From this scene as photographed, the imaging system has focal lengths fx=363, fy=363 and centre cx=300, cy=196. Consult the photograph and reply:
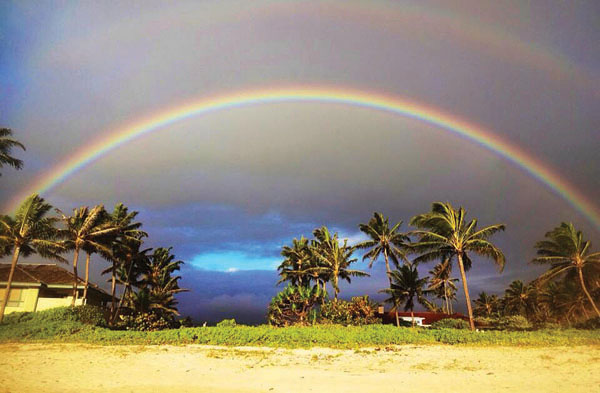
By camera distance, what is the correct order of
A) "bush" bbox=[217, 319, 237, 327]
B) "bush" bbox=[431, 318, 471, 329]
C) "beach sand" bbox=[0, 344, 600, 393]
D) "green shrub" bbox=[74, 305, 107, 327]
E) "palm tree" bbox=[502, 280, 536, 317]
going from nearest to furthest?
"beach sand" bbox=[0, 344, 600, 393] < "green shrub" bbox=[74, 305, 107, 327] < "bush" bbox=[217, 319, 237, 327] < "bush" bbox=[431, 318, 471, 329] < "palm tree" bbox=[502, 280, 536, 317]

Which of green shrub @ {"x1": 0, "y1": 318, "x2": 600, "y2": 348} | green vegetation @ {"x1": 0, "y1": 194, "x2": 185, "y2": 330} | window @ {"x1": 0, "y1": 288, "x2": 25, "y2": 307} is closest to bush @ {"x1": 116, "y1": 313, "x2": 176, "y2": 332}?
green vegetation @ {"x1": 0, "y1": 194, "x2": 185, "y2": 330}

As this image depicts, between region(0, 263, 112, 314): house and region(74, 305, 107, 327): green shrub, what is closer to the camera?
region(74, 305, 107, 327): green shrub

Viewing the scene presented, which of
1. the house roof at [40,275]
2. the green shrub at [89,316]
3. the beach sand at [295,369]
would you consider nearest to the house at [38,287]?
the house roof at [40,275]

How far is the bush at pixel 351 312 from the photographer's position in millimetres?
26609

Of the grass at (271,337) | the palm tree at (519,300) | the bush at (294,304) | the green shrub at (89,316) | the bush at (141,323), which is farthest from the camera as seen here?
the palm tree at (519,300)

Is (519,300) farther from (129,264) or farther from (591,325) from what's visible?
(129,264)

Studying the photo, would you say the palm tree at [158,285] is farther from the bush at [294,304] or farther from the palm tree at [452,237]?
the palm tree at [452,237]

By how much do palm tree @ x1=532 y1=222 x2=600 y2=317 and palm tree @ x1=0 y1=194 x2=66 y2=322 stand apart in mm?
38661

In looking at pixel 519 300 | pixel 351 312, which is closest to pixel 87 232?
pixel 351 312

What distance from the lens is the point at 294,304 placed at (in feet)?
103

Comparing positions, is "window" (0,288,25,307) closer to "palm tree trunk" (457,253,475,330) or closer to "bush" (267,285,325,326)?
"bush" (267,285,325,326)

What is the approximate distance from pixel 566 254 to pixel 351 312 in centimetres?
1886

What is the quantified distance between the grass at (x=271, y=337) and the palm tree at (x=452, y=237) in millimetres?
7067

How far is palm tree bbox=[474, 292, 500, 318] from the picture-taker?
65.8m
